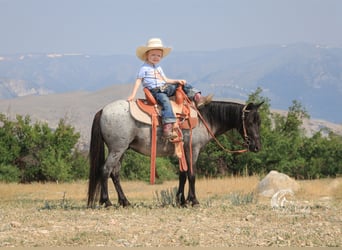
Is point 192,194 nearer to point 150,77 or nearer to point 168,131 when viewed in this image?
point 168,131

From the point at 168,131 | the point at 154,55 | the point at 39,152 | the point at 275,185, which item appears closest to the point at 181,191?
the point at 168,131

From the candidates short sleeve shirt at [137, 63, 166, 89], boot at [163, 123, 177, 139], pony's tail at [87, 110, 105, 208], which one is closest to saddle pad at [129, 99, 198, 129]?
boot at [163, 123, 177, 139]

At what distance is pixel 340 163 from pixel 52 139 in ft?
45.5

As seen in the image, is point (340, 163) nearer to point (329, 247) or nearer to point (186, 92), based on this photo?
point (186, 92)

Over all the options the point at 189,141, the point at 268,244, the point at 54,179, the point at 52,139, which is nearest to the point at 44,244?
the point at 268,244

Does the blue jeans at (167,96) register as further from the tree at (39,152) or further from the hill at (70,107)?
the hill at (70,107)

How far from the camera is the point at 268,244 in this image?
6820 millimetres

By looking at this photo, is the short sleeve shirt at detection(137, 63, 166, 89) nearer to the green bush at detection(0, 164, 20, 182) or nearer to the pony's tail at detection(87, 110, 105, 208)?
the pony's tail at detection(87, 110, 105, 208)

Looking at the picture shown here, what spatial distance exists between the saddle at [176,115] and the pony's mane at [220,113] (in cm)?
42

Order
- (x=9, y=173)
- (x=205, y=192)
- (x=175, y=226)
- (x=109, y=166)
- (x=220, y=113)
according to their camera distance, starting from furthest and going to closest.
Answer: (x=9, y=173) → (x=205, y=192) → (x=220, y=113) → (x=109, y=166) → (x=175, y=226)

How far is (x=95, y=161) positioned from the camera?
10.7 metres

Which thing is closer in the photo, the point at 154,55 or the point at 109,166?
the point at 109,166

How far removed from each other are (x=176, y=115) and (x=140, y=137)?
30.3 inches

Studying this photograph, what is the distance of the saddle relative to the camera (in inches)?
404
